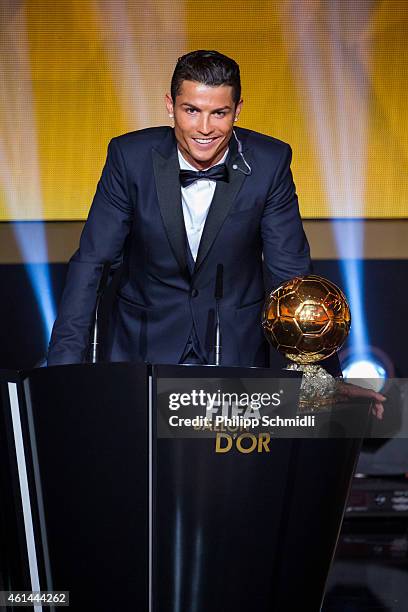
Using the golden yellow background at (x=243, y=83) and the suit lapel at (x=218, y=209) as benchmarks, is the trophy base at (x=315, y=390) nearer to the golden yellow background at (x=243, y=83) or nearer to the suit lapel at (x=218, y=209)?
Answer: the suit lapel at (x=218, y=209)

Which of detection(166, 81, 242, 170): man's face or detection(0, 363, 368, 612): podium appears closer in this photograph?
detection(0, 363, 368, 612): podium

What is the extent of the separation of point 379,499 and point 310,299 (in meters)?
2.07

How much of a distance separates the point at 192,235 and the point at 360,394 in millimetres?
963

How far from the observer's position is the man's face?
2350 millimetres

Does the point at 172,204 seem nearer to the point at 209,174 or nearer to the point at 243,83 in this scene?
the point at 209,174

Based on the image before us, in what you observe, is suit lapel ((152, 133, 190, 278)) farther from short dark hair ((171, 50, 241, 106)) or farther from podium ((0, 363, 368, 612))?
podium ((0, 363, 368, 612))

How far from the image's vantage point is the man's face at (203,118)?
92.5 inches

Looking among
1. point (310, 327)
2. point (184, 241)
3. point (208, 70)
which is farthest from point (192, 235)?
point (310, 327)

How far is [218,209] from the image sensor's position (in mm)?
2529

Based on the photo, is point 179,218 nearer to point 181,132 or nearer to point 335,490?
point 181,132

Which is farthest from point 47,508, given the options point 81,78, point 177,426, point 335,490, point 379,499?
point 81,78

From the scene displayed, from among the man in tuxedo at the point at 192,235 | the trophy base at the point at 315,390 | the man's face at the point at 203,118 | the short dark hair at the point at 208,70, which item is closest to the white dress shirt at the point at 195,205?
the man in tuxedo at the point at 192,235

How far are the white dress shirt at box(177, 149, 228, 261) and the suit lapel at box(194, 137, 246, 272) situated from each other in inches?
2.3

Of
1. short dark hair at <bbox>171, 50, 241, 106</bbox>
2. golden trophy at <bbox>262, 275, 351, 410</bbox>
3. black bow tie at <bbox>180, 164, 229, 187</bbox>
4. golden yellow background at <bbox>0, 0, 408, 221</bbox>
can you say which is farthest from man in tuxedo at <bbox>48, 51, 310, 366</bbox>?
golden yellow background at <bbox>0, 0, 408, 221</bbox>
